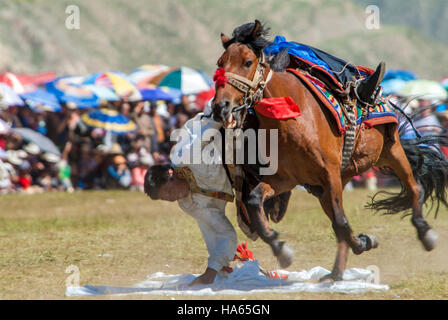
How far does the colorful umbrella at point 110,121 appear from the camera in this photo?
583 inches

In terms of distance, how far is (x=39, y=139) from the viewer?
14578 mm

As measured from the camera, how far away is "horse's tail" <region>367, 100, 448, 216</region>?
24.1 ft

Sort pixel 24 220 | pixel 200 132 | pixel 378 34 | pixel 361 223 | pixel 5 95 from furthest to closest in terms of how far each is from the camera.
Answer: pixel 378 34
pixel 5 95
pixel 24 220
pixel 361 223
pixel 200 132

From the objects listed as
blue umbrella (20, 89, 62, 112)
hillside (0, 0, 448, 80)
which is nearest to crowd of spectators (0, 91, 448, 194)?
blue umbrella (20, 89, 62, 112)

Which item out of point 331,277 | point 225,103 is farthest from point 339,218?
point 225,103

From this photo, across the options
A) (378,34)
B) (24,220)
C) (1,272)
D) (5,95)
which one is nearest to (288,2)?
(378,34)

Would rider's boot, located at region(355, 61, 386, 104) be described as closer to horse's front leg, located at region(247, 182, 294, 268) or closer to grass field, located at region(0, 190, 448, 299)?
horse's front leg, located at region(247, 182, 294, 268)

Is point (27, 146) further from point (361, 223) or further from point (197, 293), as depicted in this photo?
point (197, 293)

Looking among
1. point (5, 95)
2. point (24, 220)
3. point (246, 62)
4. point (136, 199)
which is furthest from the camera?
point (5, 95)

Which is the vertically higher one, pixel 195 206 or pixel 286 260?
pixel 195 206

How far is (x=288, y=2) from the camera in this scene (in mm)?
41812

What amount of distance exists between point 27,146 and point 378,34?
30.8m

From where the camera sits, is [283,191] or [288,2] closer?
[283,191]

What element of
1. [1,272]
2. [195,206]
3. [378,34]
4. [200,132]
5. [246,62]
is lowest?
[1,272]
